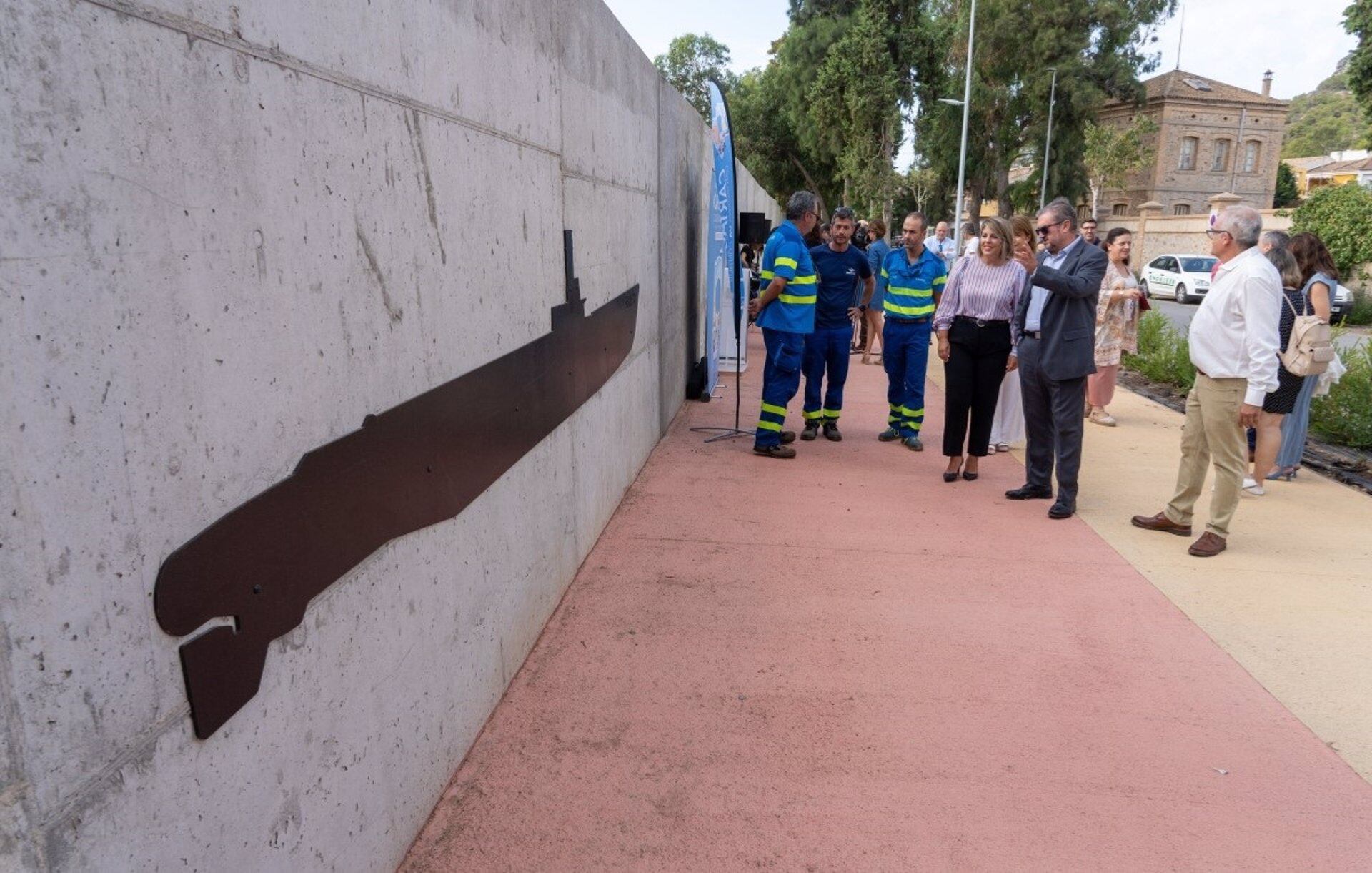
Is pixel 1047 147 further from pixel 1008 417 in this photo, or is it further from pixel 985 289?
pixel 985 289

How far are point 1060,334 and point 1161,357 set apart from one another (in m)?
6.45

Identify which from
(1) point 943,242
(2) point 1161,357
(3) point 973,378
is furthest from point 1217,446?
(1) point 943,242

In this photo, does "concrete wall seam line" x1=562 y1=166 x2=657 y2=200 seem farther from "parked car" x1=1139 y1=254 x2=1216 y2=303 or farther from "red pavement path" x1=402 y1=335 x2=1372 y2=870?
"parked car" x1=1139 y1=254 x2=1216 y2=303

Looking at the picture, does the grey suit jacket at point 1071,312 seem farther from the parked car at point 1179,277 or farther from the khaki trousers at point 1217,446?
the parked car at point 1179,277

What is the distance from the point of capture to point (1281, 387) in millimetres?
6188

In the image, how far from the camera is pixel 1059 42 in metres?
40.3

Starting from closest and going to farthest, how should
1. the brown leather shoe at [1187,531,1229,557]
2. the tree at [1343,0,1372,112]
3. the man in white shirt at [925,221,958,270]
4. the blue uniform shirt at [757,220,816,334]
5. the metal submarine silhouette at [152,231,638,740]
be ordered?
the metal submarine silhouette at [152,231,638,740], the brown leather shoe at [1187,531,1229,557], the blue uniform shirt at [757,220,816,334], the man in white shirt at [925,221,958,270], the tree at [1343,0,1372,112]

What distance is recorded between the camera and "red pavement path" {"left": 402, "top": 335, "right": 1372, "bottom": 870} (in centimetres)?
262

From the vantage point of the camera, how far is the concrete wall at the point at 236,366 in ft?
4.09

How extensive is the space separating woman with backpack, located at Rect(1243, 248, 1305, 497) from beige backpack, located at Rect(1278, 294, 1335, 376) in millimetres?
44

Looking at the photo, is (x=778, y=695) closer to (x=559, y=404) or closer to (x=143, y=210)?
(x=559, y=404)

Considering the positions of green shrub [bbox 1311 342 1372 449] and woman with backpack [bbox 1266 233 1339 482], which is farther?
green shrub [bbox 1311 342 1372 449]

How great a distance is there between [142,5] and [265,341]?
594 mm

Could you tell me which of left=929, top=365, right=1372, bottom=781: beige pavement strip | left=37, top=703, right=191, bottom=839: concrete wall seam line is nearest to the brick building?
left=929, top=365, right=1372, bottom=781: beige pavement strip
